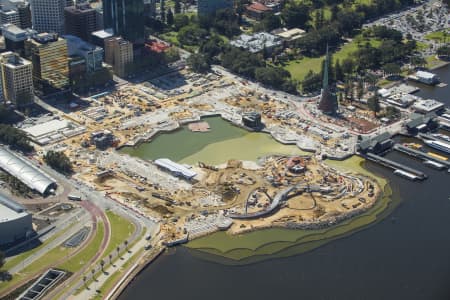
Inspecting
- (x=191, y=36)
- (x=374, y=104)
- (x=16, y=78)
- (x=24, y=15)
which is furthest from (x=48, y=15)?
(x=374, y=104)

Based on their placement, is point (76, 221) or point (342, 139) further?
point (342, 139)

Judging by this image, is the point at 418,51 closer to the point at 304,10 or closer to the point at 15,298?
the point at 304,10

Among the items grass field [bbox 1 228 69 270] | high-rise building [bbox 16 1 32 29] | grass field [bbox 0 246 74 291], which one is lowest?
grass field [bbox 1 228 69 270]

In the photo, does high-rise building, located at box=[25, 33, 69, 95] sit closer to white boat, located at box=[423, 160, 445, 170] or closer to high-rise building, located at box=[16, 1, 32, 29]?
high-rise building, located at box=[16, 1, 32, 29]

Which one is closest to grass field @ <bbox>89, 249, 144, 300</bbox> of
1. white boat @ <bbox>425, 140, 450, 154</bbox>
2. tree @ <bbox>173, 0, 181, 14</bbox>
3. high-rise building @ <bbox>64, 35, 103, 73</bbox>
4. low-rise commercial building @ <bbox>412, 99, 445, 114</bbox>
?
white boat @ <bbox>425, 140, 450, 154</bbox>

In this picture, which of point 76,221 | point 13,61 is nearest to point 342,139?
point 76,221

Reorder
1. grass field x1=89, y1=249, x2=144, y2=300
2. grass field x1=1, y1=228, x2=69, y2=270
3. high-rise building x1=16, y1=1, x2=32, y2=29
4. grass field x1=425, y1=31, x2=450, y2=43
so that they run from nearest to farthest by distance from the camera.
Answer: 1. grass field x1=89, y1=249, x2=144, y2=300
2. grass field x1=1, y1=228, x2=69, y2=270
3. high-rise building x1=16, y1=1, x2=32, y2=29
4. grass field x1=425, y1=31, x2=450, y2=43

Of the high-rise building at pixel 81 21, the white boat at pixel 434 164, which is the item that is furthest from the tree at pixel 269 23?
the white boat at pixel 434 164
